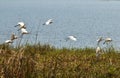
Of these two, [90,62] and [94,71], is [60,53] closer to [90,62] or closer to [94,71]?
[90,62]

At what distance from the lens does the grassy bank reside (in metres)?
6.30

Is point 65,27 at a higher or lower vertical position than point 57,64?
lower

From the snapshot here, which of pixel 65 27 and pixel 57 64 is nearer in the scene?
pixel 57 64

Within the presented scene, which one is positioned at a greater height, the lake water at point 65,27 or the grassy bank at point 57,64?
the grassy bank at point 57,64

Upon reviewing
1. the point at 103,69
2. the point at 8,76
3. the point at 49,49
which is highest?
the point at 8,76

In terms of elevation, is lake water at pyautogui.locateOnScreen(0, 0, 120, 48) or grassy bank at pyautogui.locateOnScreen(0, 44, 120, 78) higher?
grassy bank at pyautogui.locateOnScreen(0, 44, 120, 78)

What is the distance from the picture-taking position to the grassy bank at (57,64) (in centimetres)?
630

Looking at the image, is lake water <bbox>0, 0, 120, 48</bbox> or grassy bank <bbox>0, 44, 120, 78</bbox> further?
lake water <bbox>0, 0, 120, 48</bbox>

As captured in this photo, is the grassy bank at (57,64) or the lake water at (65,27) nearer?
the grassy bank at (57,64)

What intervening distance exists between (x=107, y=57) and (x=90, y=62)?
2.56 feet

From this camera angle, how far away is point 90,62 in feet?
30.2

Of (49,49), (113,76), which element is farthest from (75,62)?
(49,49)

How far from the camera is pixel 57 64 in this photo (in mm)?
7961

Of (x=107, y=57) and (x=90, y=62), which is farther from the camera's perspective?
(x=107, y=57)
